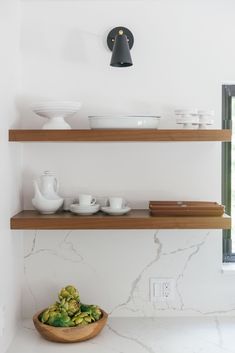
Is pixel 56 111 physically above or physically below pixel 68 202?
above

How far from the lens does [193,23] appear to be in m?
2.38

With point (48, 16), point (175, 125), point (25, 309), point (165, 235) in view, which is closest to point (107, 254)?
point (165, 235)

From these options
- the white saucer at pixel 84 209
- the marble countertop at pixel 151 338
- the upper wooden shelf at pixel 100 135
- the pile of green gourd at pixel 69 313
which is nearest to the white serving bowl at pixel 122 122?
the upper wooden shelf at pixel 100 135

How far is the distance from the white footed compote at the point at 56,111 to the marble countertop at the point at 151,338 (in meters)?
0.88

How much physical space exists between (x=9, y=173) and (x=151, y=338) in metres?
0.90

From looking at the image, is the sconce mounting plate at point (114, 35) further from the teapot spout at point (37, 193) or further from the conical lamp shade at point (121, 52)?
the teapot spout at point (37, 193)

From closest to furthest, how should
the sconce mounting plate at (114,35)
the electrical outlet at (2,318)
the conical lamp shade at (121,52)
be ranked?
1. the electrical outlet at (2,318)
2. the conical lamp shade at (121,52)
3. the sconce mounting plate at (114,35)

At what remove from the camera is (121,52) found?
2180mm

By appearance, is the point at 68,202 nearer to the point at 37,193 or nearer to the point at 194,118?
the point at 37,193

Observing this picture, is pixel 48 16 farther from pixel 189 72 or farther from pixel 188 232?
pixel 188 232

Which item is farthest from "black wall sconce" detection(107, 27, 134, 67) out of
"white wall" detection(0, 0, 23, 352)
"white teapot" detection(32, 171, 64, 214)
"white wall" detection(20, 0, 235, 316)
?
"white teapot" detection(32, 171, 64, 214)

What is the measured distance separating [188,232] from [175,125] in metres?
0.49

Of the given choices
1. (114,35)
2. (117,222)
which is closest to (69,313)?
(117,222)

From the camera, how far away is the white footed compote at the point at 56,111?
2.15 metres
